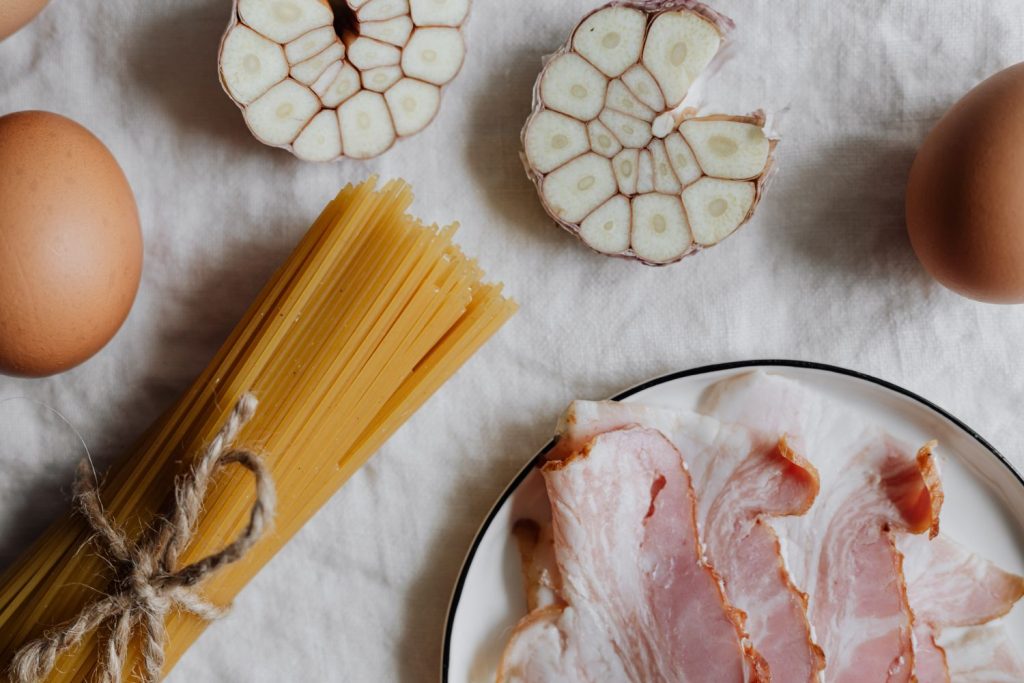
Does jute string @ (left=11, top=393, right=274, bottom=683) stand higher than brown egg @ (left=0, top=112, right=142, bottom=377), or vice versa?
brown egg @ (left=0, top=112, right=142, bottom=377)

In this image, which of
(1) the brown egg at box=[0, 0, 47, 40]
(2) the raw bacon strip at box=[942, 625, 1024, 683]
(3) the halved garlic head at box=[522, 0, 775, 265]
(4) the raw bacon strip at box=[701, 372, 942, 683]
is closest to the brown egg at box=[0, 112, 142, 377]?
(1) the brown egg at box=[0, 0, 47, 40]

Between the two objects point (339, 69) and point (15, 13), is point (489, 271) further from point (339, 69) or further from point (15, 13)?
point (15, 13)

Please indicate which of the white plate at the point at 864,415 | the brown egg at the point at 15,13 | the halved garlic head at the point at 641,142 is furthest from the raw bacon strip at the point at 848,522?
the brown egg at the point at 15,13

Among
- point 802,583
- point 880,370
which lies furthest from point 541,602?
point 880,370

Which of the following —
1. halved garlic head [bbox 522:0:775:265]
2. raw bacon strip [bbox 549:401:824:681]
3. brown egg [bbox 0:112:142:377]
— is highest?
halved garlic head [bbox 522:0:775:265]

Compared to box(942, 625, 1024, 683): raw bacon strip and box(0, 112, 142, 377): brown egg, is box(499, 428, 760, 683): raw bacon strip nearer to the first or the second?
box(942, 625, 1024, 683): raw bacon strip

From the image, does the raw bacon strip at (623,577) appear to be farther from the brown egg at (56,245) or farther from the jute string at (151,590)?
the brown egg at (56,245)

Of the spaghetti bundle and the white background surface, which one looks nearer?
the spaghetti bundle

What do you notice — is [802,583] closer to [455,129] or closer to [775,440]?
[775,440]
